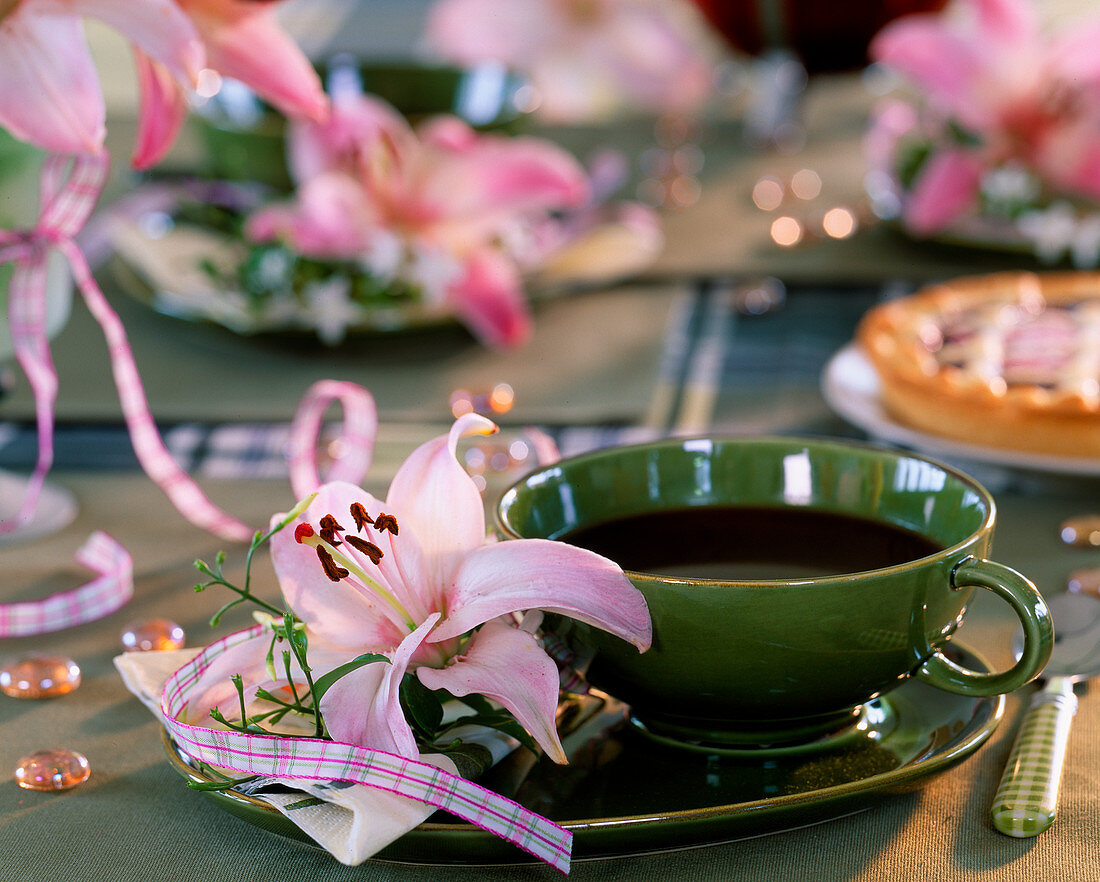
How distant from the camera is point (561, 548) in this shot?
340 millimetres

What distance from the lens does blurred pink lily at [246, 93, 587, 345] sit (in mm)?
818

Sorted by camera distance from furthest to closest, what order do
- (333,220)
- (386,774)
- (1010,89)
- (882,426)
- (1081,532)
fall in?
1. (1010,89)
2. (333,220)
3. (882,426)
4. (1081,532)
5. (386,774)

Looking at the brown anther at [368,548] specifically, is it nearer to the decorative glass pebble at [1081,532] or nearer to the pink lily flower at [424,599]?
the pink lily flower at [424,599]

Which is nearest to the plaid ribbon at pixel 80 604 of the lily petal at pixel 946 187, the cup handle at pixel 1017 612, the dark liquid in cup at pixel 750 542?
the dark liquid in cup at pixel 750 542

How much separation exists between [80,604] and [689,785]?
26 centimetres

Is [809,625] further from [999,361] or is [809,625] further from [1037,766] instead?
[999,361]

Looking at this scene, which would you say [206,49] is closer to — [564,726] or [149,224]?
[564,726]

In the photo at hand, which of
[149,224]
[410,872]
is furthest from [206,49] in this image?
[149,224]

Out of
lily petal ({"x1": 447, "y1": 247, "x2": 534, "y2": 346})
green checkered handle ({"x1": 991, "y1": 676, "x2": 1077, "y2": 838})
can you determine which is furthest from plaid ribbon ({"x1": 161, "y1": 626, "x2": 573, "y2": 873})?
lily petal ({"x1": 447, "y1": 247, "x2": 534, "y2": 346})

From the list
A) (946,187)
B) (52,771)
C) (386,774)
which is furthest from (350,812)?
(946,187)

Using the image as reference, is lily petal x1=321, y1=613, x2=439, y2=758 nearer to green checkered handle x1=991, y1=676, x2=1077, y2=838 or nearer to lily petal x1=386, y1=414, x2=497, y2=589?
lily petal x1=386, y1=414, x2=497, y2=589

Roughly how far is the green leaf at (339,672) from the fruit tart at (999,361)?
1.30ft

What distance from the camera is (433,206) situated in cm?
83

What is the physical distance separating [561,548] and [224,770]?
102mm
